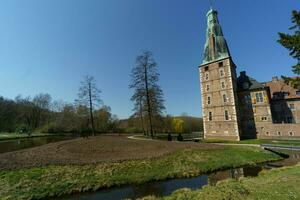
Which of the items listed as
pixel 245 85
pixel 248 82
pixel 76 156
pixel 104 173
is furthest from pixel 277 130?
pixel 76 156

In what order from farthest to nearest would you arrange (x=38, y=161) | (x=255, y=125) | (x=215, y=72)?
(x=215, y=72)
(x=255, y=125)
(x=38, y=161)

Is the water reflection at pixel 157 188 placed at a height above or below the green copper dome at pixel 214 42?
below

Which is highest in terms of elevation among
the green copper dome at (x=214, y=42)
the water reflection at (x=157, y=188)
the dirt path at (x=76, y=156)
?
the green copper dome at (x=214, y=42)

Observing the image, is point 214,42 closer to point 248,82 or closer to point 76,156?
point 248,82

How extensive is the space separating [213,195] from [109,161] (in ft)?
29.4

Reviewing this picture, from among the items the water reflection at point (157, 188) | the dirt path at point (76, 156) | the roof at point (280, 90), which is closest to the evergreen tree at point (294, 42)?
the water reflection at point (157, 188)

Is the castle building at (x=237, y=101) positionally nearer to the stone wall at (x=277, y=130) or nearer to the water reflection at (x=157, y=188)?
the stone wall at (x=277, y=130)

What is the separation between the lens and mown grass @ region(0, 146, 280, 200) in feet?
32.4

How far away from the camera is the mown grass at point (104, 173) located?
9883 mm

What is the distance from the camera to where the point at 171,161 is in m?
15.2

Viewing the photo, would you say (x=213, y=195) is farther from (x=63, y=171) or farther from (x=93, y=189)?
(x=63, y=171)

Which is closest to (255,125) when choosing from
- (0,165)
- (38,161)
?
(38,161)

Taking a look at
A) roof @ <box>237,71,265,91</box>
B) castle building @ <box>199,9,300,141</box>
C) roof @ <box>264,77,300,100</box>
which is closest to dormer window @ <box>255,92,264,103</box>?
castle building @ <box>199,9,300,141</box>

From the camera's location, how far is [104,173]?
12070 millimetres
